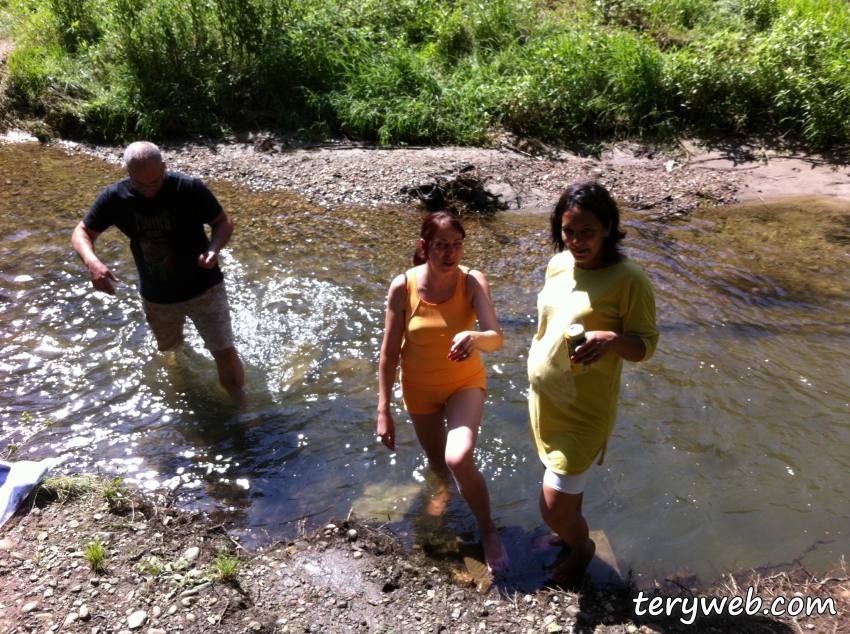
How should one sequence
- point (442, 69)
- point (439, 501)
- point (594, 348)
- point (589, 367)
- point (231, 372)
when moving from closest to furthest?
point (594, 348) < point (589, 367) < point (439, 501) < point (231, 372) < point (442, 69)

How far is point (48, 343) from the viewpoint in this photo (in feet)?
18.7

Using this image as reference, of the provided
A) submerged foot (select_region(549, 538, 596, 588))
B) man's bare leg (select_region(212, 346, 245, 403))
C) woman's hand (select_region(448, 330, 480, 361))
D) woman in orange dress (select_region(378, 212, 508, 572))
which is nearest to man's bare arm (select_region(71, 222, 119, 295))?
man's bare leg (select_region(212, 346, 245, 403))

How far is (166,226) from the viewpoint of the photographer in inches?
168

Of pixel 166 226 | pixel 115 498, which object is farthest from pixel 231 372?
pixel 115 498

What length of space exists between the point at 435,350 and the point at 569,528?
105 cm

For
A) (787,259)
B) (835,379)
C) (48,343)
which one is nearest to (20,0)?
(48,343)

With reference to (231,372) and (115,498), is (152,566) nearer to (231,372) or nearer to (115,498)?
(115,498)

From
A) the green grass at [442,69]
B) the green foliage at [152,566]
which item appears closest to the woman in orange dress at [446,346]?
the green foliage at [152,566]

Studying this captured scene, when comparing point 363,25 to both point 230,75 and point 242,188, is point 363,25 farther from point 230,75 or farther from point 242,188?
point 242,188

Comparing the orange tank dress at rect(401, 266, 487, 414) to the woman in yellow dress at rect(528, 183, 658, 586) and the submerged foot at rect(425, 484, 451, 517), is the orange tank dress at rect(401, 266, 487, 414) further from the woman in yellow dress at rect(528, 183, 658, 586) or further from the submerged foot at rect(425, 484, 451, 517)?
the submerged foot at rect(425, 484, 451, 517)

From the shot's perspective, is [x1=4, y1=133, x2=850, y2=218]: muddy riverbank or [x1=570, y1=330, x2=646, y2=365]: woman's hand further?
[x1=4, y1=133, x2=850, y2=218]: muddy riverbank

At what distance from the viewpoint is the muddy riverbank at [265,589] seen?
3.04 meters

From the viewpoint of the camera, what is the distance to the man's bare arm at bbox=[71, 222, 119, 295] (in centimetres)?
402

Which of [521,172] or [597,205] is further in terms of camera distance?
[521,172]
